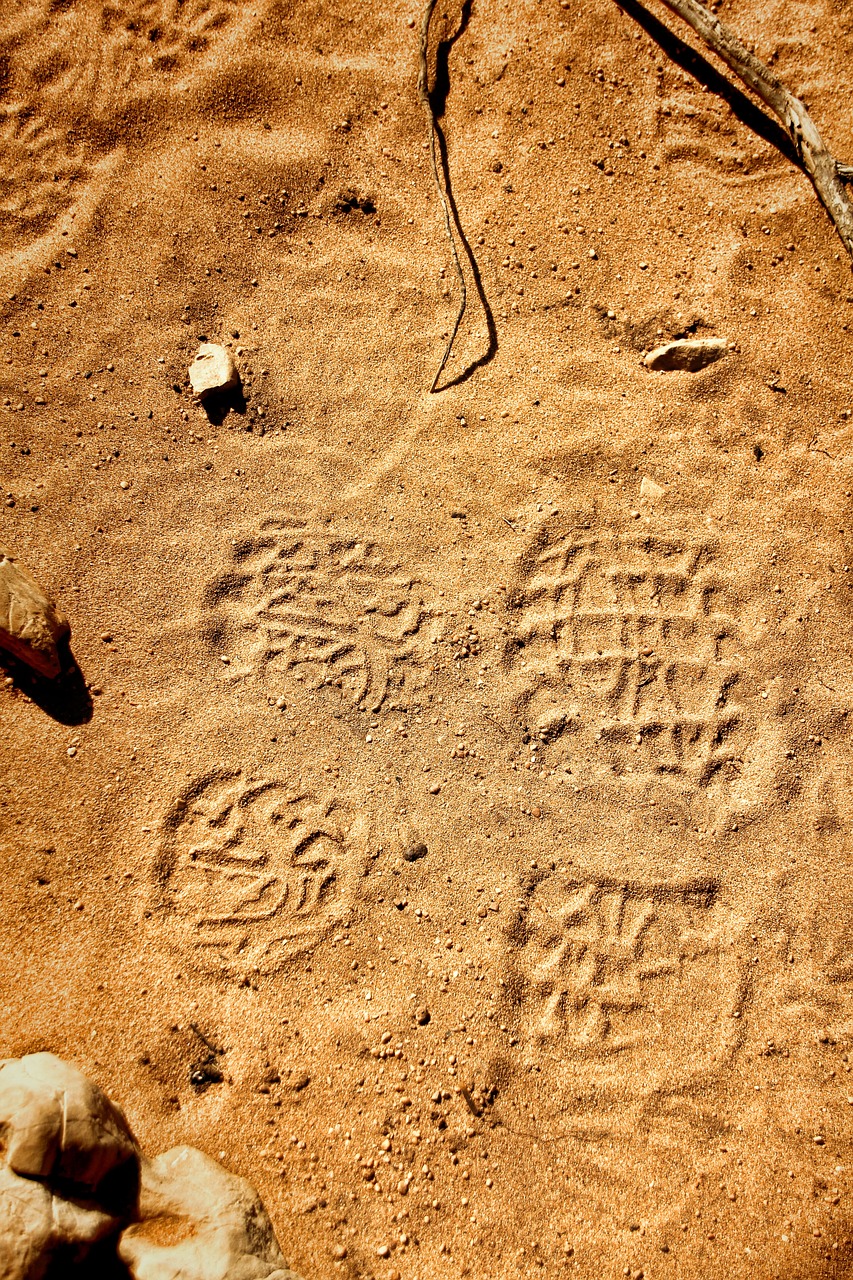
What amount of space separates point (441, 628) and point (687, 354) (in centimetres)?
132

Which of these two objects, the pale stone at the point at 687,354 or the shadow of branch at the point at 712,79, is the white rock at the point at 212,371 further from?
the shadow of branch at the point at 712,79

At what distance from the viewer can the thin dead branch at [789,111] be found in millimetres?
2244

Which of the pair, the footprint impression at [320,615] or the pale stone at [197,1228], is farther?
the footprint impression at [320,615]

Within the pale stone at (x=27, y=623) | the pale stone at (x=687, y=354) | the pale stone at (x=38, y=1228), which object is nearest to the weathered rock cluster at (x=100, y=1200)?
the pale stone at (x=38, y=1228)

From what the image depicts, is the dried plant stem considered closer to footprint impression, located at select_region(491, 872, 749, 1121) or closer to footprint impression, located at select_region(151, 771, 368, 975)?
footprint impression, located at select_region(151, 771, 368, 975)

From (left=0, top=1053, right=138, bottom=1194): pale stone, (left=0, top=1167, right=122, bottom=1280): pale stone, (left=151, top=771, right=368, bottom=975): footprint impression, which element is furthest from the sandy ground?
(left=0, top=1167, right=122, bottom=1280): pale stone

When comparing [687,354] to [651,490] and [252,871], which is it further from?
[252,871]

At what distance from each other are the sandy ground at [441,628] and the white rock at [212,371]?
64 mm

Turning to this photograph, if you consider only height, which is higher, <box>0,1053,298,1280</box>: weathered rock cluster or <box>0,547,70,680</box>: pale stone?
<box>0,547,70,680</box>: pale stone

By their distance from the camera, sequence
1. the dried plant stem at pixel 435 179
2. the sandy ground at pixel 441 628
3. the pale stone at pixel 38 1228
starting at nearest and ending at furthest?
the pale stone at pixel 38 1228, the sandy ground at pixel 441 628, the dried plant stem at pixel 435 179

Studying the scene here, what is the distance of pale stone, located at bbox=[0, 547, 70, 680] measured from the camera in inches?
84.7

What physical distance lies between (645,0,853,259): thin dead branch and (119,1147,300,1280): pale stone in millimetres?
3682

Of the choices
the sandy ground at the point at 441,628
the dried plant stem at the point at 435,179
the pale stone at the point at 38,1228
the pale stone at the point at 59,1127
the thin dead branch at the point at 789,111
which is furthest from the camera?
the dried plant stem at the point at 435,179

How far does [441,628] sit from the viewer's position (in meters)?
2.30
